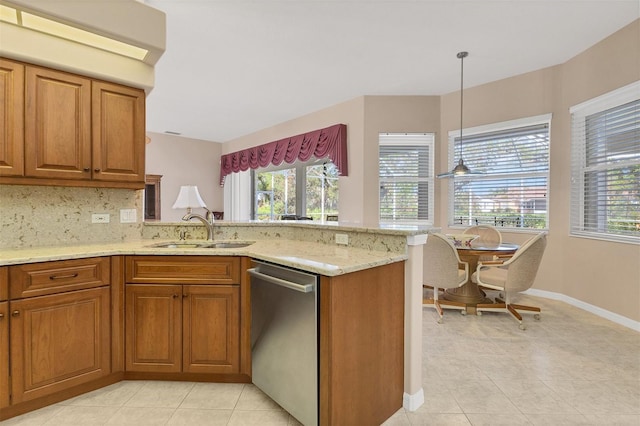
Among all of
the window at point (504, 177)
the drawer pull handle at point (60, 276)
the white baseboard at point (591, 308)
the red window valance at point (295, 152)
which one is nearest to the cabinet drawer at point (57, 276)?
the drawer pull handle at point (60, 276)

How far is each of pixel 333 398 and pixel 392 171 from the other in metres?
3.97

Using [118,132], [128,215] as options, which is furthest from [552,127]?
[128,215]

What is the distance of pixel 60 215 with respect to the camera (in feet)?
7.96

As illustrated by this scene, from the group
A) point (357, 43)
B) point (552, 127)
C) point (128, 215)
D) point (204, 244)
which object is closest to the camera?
point (204, 244)

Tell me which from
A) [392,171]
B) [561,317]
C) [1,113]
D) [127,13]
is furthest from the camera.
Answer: [392,171]

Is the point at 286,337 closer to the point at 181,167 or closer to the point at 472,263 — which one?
the point at 472,263

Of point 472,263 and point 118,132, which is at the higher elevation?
point 118,132

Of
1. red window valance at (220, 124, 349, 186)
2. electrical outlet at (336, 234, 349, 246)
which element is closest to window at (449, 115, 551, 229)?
red window valance at (220, 124, 349, 186)

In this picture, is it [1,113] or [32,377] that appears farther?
[1,113]

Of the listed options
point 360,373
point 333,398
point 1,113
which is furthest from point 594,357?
point 1,113

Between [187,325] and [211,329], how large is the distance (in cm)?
16

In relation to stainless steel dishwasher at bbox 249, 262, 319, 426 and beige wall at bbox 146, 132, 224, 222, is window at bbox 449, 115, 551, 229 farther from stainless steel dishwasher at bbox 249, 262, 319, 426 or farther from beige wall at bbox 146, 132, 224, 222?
beige wall at bbox 146, 132, 224, 222

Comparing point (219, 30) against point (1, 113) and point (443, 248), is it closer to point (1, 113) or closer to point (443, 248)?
point (1, 113)

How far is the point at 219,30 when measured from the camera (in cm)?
311
